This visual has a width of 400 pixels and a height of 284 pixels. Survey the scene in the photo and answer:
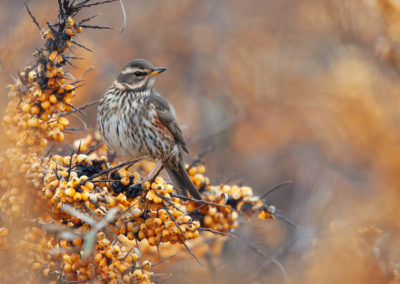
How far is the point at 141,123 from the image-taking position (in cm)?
534

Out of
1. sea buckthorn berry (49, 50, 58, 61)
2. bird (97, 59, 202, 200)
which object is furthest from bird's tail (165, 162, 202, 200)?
sea buckthorn berry (49, 50, 58, 61)

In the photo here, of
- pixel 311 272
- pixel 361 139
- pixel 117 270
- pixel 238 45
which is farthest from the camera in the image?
pixel 238 45

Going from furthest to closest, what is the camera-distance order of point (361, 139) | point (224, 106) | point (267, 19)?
point (267, 19)
point (224, 106)
point (361, 139)

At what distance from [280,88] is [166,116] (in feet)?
14.8

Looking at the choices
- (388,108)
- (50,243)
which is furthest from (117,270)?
(388,108)

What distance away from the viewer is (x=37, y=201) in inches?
122

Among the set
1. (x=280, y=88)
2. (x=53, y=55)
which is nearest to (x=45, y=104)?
(x=53, y=55)

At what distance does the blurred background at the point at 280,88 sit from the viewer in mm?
7320

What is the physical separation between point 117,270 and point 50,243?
0.45m

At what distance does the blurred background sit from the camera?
7320 millimetres

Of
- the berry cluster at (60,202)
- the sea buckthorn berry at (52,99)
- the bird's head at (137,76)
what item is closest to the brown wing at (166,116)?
the bird's head at (137,76)

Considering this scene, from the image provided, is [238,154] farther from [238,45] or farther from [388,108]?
[388,108]

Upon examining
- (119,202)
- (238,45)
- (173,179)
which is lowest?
(119,202)

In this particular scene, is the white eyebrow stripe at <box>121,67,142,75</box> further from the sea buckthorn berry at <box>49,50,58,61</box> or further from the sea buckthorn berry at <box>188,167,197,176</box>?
the sea buckthorn berry at <box>49,50,58,61</box>
